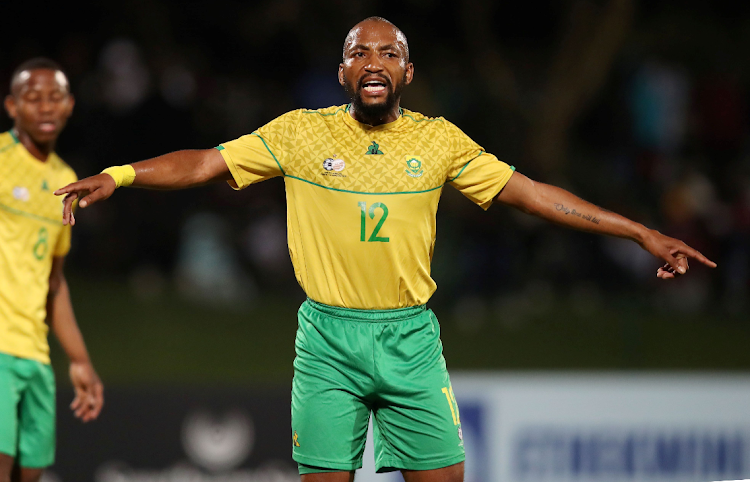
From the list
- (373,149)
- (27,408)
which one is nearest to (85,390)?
(27,408)

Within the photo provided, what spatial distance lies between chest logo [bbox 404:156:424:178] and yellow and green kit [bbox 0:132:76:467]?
1.97 meters

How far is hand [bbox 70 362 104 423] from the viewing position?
16.2ft

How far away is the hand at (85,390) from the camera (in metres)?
4.95

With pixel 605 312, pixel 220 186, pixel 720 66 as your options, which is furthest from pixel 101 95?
pixel 720 66

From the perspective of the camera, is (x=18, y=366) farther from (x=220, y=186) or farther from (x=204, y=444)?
(x=220, y=186)

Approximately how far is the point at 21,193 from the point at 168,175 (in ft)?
4.89

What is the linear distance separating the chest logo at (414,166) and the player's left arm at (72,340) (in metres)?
2.08

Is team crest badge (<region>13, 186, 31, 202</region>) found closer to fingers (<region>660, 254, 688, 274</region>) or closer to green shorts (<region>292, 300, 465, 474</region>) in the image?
green shorts (<region>292, 300, 465, 474</region>)

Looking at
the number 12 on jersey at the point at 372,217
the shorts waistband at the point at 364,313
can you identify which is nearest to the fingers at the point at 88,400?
the shorts waistband at the point at 364,313

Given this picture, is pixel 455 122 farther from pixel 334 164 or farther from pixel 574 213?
pixel 334 164

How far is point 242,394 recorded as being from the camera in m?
6.60

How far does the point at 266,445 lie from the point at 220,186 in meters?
4.74

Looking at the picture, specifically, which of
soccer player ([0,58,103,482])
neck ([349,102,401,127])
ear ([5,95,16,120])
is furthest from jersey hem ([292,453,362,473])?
ear ([5,95,16,120])

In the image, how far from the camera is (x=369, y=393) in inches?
143
